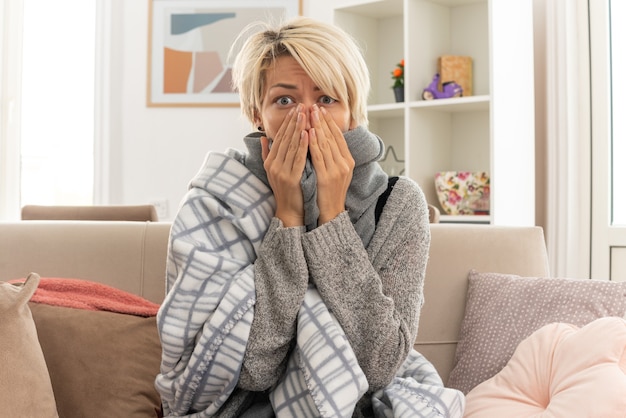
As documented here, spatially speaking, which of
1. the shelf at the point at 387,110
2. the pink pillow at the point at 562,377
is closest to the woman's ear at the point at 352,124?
the pink pillow at the point at 562,377

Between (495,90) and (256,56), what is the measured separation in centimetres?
193

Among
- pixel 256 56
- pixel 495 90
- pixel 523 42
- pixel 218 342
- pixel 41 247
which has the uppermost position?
pixel 523 42

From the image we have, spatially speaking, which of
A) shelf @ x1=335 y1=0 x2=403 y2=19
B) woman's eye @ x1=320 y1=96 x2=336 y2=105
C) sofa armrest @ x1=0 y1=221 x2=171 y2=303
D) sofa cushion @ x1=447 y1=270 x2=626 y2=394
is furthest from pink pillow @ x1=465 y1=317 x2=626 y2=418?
shelf @ x1=335 y1=0 x2=403 y2=19

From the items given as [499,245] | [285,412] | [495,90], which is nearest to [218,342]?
[285,412]

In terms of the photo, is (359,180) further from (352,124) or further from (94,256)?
(94,256)

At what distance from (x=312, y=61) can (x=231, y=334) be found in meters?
0.55

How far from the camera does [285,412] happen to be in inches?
56.7

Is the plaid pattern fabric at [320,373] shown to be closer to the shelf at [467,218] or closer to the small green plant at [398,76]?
the shelf at [467,218]

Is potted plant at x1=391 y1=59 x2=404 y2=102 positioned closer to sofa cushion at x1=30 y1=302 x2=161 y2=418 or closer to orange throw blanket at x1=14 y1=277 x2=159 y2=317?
orange throw blanket at x1=14 y1=277 x2=159 y2=317

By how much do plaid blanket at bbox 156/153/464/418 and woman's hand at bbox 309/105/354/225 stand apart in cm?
14

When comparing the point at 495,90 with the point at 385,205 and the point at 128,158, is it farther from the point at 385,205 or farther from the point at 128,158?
the point at 128,158

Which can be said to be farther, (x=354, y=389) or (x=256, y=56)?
(x=256, y=56)

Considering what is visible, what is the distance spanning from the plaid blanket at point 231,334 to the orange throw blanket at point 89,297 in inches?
11.1

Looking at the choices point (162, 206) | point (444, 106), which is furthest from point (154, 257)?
point (162, 206)
